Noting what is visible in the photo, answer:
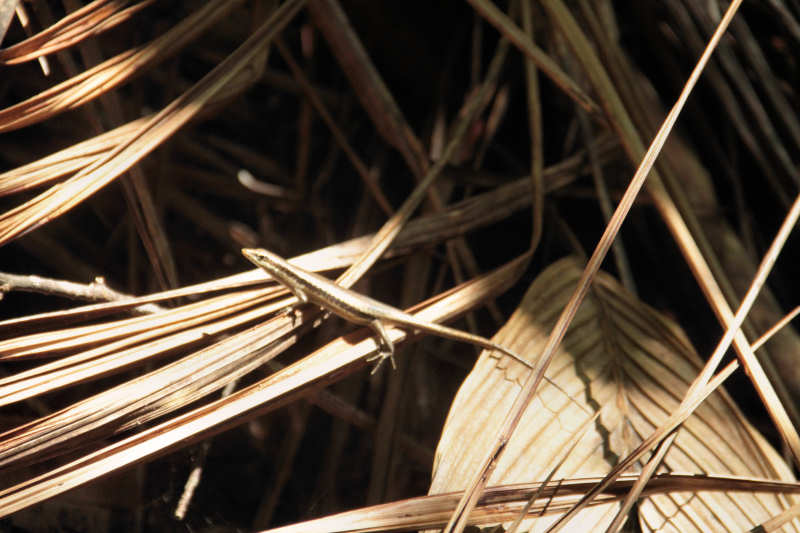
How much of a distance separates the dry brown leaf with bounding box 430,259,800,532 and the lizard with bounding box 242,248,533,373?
109 mm

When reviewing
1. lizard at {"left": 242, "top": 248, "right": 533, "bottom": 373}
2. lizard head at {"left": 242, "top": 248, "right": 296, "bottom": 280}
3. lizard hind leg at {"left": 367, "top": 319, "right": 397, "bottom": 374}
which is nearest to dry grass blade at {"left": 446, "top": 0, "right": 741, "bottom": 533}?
lizard at {"left": 242, "top": 248, "right": 533, "bottom": 373}

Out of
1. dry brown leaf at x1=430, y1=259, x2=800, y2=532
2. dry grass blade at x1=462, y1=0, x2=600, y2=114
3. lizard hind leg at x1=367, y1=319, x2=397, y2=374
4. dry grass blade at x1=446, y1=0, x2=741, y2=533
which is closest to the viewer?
dry grass blade at x1=446, y1=0, x2=741, y2=533

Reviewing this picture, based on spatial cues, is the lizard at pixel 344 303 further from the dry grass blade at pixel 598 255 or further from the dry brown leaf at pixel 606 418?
the dry grass blade at pixel 598 255

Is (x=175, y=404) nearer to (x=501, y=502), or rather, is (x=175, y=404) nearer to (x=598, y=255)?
(x=501, y=502)

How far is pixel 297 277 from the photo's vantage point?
151 cm

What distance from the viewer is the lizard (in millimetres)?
1530

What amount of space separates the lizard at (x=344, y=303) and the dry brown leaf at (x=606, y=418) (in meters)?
0.11

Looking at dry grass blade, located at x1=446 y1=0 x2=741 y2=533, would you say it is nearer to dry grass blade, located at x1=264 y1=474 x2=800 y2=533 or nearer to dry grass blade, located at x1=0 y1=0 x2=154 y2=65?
dry grass blade, located at x1=264 y1=474 x2=800 y2=533

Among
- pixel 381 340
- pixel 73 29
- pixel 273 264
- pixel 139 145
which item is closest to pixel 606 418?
pixel 381 340

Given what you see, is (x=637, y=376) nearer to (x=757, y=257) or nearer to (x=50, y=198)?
(x=757, y=257)

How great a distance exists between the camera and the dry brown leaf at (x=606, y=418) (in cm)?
130

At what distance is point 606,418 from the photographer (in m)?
1.45

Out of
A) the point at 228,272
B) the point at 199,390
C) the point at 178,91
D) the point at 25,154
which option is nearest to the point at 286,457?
the point at 199,390

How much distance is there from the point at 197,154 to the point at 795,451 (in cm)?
216
